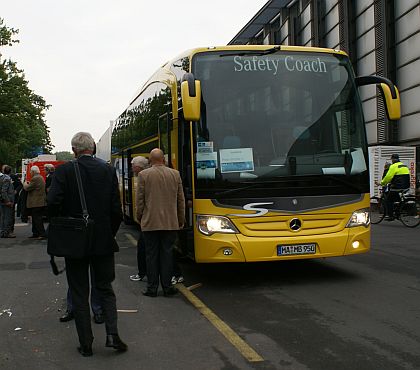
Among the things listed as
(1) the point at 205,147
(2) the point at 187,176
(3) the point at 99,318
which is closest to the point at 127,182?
(2) the point at 187,176

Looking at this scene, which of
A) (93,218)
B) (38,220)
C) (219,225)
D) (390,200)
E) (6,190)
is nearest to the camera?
(93,218)

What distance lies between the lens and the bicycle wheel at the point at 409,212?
13.6 metres

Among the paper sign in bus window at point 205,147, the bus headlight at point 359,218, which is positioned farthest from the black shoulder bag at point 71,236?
the bus headlight at point 359,218

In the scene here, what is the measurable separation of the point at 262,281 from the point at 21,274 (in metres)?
3.67

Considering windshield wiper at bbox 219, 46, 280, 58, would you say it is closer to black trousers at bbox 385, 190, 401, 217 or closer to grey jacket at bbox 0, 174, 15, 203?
grey jacket at bbox 0, 174, 15, 203

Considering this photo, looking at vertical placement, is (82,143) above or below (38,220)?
above

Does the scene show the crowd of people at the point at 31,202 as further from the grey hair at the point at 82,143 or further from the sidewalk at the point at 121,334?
the grey hair at the point at 82,143

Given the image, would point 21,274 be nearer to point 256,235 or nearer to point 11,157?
point 256,235

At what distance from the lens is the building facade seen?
21.4 m

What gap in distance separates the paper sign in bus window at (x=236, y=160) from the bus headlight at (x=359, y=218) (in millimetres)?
1514

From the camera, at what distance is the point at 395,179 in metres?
14.1

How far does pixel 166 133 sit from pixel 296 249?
2704 mm

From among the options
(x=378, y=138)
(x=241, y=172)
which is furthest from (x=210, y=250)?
(x=378, y=138)

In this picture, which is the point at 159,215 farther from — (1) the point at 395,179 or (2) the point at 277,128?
(1) the point at 395,179
